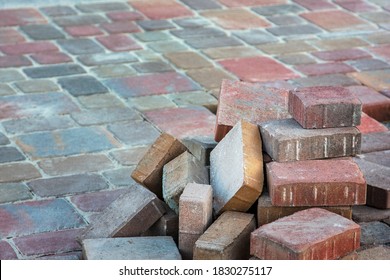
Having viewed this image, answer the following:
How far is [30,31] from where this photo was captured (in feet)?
25.3

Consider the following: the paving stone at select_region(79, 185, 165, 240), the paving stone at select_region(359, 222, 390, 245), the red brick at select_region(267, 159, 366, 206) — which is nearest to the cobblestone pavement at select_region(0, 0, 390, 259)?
the paving stone at select_region(79, 185, 165, 240)

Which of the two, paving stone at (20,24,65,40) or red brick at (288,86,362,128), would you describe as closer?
red brick at (288,86,362,128)

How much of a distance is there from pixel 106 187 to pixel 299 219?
1.45m

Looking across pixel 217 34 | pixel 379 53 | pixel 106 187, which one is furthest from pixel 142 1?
pixel 106 187

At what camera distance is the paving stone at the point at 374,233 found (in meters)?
4.31

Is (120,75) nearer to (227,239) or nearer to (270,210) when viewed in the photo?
(270,210)

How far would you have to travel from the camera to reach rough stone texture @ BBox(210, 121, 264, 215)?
4.13m

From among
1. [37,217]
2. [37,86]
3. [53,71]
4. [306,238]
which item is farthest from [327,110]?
[53,71]

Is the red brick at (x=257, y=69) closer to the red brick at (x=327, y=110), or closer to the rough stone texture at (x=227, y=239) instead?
the red brick at (x=327, y=110)

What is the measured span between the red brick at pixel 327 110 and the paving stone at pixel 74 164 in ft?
4.58

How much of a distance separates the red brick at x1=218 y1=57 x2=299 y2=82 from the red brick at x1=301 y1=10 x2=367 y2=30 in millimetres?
1105

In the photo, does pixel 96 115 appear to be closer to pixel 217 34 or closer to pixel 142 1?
pixel 217 34

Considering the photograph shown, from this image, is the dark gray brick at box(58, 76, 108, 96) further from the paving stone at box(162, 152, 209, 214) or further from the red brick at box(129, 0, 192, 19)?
the paving stone at box(162, 152, 209, 214)

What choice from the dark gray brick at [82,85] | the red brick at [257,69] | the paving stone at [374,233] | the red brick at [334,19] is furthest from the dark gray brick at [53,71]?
the paving stone at [374,233]
